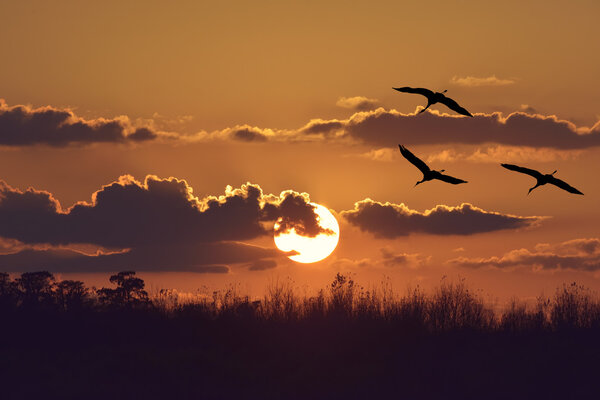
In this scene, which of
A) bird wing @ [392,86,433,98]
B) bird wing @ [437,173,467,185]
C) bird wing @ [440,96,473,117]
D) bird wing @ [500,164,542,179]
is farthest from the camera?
bird wing @ [440,96,473,117]

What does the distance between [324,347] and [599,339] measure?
21417 millimetres

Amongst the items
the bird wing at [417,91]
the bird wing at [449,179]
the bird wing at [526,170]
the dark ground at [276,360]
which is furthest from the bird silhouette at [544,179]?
the dark ground at [276,360]

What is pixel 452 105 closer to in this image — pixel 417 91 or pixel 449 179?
pixel 417 91

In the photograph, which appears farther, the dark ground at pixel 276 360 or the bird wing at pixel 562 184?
the dark ground at pixel 276 360

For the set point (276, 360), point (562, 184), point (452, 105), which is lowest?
point (276, 360)

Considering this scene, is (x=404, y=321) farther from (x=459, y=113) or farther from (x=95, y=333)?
(x=459, y=113)

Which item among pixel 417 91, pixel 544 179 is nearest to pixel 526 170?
pixel 544 179

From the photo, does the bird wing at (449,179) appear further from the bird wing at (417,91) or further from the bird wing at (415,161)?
the bird wing at (417,91)

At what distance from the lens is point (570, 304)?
76.6m

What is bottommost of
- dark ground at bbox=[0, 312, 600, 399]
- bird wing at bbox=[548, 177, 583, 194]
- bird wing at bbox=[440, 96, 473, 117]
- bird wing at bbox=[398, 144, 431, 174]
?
dark ground at bbox=[0, 312, 600, 399]

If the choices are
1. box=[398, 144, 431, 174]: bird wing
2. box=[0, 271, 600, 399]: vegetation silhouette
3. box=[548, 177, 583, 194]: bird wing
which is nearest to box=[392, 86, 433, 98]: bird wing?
box=[398, 144, 431, 174]: bird wing

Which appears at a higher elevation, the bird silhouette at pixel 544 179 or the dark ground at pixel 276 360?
the bird silhouette at pixel 544 179

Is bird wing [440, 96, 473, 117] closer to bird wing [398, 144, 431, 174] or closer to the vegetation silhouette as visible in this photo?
bird wing [398, 144, 431, 174]

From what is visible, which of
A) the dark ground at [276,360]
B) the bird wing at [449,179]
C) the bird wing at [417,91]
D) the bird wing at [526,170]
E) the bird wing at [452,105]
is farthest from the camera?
the dark ground at [276,360]
